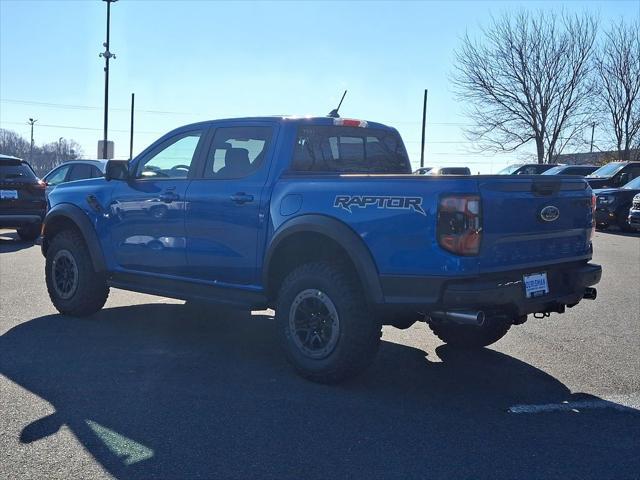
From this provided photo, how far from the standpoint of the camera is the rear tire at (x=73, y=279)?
6.65 meters

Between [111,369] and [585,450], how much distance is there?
10.6ft

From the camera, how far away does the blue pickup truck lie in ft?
13.9

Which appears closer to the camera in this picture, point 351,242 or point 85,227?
point 351,242

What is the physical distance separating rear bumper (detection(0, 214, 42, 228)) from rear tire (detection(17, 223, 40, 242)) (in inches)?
24.7

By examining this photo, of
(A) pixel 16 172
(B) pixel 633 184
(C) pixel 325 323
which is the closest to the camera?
(C) pixel 325 323

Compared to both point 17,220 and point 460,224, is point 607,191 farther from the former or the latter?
point 460,224

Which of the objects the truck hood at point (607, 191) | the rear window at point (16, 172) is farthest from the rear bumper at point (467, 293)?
the truck hood at point (607, 191)

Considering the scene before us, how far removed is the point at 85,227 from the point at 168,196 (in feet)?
4.00

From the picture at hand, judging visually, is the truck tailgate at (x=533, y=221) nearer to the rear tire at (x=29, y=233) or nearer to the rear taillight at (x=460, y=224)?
the rear taillight at (x=460, y=224)

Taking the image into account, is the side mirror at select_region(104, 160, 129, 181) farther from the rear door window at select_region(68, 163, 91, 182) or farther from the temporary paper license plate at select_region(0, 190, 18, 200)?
the rear door window at select_region(68, 163, 91, 182)

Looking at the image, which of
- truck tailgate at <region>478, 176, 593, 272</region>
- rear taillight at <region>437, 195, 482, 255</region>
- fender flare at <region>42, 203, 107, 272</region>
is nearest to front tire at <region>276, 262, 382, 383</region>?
rear taillight at <region>437, 195, 482, 255</region>

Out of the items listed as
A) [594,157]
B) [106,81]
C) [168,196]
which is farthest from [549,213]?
[594,157]

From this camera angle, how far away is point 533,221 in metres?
4.53

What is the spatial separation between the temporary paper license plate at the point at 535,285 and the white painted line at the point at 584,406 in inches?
27.8
